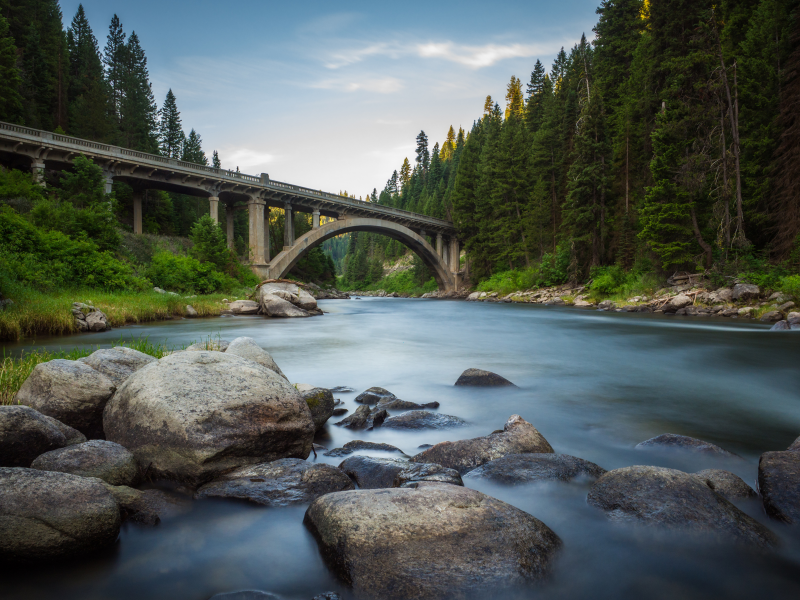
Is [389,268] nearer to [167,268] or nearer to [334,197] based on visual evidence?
[334,197]

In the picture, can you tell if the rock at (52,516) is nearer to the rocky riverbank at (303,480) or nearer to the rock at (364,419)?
the rocky riverbank at (303,480)

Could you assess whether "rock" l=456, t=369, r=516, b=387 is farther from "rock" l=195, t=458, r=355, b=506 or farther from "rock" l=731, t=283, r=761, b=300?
"rock" l=731, t=283, r=761, b=300

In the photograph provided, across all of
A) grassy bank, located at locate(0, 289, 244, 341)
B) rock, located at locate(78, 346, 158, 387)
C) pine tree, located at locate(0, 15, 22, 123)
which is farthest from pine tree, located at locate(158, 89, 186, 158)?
rock, located at locate(78, 346, 158, 387)

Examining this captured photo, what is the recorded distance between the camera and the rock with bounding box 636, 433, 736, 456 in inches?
169

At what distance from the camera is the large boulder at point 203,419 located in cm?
336

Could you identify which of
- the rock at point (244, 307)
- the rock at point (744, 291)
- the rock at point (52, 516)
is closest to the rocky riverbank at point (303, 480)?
the rock at point (52, 516)

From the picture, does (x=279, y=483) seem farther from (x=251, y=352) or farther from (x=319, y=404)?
(x=251, y=352)

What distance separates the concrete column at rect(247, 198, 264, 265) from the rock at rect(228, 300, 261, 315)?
1263 cm

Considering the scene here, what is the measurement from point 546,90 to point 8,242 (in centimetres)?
5083

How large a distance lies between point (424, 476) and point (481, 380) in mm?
4297

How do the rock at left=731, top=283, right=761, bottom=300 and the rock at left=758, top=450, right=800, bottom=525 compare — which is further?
the rock at left=731, top=283, right=761, bottom=300

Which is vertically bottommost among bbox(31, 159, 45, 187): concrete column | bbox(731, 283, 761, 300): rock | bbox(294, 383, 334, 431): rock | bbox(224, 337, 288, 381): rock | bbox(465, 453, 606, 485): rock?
bbox(465, 453, 606, 485): rock

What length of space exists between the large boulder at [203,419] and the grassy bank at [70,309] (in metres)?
8.57

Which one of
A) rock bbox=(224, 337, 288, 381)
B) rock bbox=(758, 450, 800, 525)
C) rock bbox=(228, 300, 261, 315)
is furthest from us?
rock bbox=(228, 300, 261, 315)
